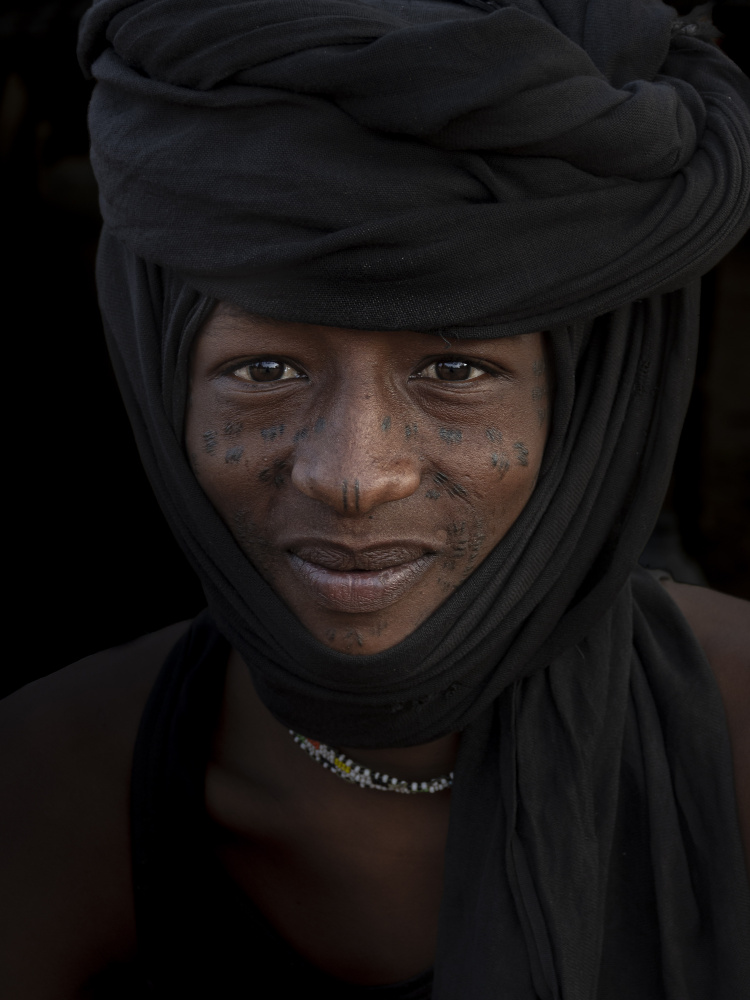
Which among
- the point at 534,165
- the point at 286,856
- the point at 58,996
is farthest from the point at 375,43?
the point at 58,996

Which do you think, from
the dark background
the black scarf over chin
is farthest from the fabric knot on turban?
the dark background

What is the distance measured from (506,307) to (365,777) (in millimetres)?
861

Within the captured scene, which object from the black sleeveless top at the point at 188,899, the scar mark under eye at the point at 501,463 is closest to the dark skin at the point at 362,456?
the scar mark under eye at the point at 501,463

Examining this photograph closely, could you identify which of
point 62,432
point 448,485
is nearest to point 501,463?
point 448,485

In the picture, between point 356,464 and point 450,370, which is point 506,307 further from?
point 356,464

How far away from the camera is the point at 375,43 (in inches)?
51.1

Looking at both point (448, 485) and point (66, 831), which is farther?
point (66, 831)

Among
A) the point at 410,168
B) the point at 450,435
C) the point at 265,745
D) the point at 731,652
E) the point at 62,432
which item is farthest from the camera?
the point at 62,432

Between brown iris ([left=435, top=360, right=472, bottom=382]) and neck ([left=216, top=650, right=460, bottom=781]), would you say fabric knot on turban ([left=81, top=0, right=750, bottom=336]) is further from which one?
neck ([left=216, top=650, right=460, bottom=781])

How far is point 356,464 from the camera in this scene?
135cm

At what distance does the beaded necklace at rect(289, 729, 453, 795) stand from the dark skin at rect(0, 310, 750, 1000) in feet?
0.07

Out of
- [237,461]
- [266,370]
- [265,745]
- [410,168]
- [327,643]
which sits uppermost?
[410,168]

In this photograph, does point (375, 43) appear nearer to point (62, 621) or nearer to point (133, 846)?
point (133, 846)

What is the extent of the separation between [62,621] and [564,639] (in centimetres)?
217
